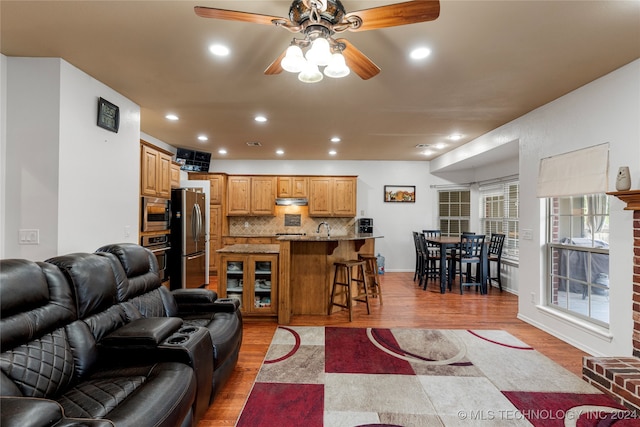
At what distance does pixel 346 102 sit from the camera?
352 centimetres

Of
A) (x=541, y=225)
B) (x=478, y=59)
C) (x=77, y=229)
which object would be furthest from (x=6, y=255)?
(x=541, y=225)

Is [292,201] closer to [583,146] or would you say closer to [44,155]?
[44,155]

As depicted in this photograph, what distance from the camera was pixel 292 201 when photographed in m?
6.90

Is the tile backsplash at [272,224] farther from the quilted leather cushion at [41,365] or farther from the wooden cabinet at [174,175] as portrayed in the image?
the quilted leather cushion at [41,365]

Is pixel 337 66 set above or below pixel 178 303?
above

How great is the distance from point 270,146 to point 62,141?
3.48 meters

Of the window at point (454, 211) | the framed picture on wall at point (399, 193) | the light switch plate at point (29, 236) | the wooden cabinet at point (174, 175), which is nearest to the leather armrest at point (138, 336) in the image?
the light switch plate at point (29, 236)

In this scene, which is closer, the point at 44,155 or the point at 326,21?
the point at 326,21

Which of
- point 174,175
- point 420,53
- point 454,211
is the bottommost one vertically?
point 454,211

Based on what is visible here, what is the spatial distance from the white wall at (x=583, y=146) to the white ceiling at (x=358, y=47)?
6.7 inches

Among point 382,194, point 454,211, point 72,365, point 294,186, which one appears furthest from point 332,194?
point 72,365

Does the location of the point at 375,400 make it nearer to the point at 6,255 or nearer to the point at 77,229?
the point at 77,229

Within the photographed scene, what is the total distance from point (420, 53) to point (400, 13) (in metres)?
1.01

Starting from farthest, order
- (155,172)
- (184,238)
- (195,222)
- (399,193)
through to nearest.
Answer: (399,193) → (195,222) → (184,238) → (155,172)
